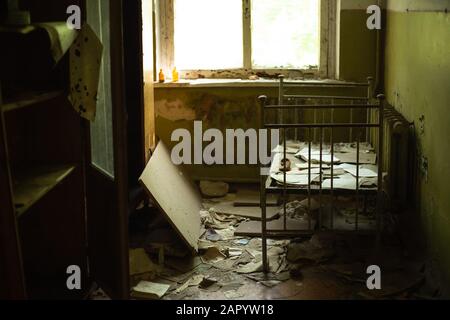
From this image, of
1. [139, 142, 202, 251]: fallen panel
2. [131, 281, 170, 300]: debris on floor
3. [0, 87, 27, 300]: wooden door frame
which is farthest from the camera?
[139, 142, 202, 251]: fallen panel

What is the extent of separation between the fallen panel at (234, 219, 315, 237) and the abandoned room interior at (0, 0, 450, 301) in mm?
21

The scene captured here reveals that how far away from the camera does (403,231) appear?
4.07 m

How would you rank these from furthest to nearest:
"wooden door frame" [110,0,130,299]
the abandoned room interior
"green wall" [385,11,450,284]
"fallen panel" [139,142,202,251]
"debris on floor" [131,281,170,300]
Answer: "fallen panel" [139,142,202,251], "debris on floor" [131,281,170,300], "green wall" [385,11,450,284], the abandoned room interior, "wooden door frame" [110,0,130,299]

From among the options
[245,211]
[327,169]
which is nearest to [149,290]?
[327,169]

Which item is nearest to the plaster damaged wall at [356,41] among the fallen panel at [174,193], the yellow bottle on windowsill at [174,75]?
the yellow bottle on windowsill at [174,75]

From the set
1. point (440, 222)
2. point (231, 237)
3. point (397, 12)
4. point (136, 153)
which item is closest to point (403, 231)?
point (440, 222)

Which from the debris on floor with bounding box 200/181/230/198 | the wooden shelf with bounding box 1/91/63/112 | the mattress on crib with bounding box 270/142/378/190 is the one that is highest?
the wooden shelf with bounding box 1/91/63/112

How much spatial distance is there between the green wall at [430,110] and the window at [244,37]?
137 cm

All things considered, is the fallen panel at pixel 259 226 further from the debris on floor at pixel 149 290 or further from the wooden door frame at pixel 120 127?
the wooden door frame at pixel 120 127

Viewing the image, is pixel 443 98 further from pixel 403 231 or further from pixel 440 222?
pixel 403 231

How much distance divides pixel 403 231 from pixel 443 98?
49.1 inches

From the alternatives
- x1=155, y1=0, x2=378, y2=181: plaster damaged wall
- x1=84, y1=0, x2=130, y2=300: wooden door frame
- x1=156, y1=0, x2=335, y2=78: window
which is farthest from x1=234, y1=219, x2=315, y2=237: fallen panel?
x1=156, y1=0, x2=335, y2=78: window

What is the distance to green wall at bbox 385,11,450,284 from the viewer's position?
10.1 ft

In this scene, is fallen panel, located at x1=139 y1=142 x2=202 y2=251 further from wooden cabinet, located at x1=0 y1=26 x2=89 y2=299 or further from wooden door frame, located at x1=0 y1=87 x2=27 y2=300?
wooden door frame, located at x1=0 y1=87 x2=27 y2=300
